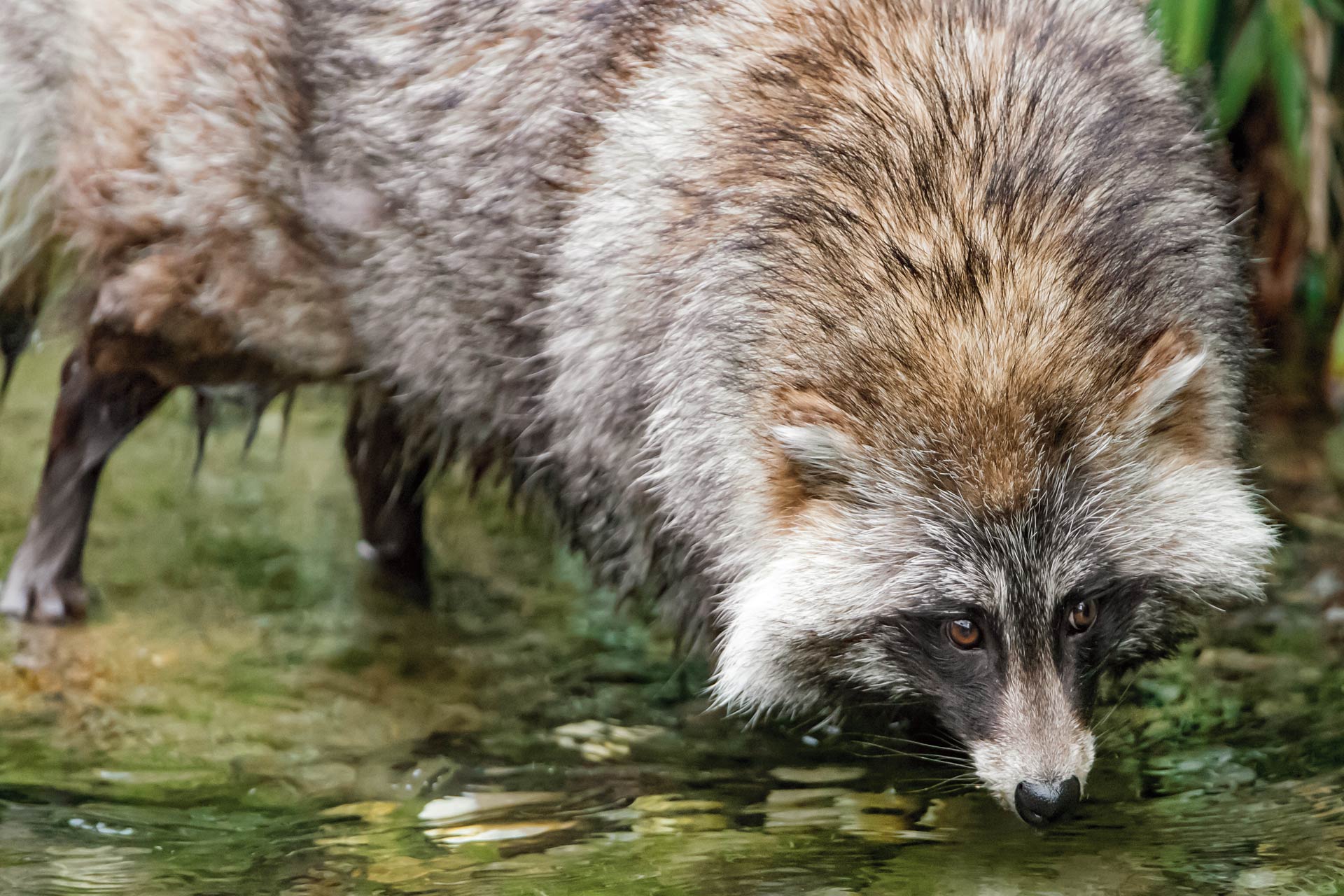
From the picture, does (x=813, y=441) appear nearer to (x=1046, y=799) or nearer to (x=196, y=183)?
(x=1046, y=799)

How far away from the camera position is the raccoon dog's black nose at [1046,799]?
3.08 metres

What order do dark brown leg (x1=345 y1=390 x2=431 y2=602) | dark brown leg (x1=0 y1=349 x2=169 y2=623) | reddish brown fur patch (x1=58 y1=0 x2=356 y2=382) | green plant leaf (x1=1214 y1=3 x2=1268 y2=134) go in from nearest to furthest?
1. reddish brown fur patch (x1=58 y1=0 x2=356 y2=382)
2. dark brown leg (x1=0 y1=349 x2=169 y2=623)
3. dark brown leg (x1=345 y1=390 x2=431 y2=602)
4. green plant leaf (x1=1214 y1=3 x2=1268 y2=134)

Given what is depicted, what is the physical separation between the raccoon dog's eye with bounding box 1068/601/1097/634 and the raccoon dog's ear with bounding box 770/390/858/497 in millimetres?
555

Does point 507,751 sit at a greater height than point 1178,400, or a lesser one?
lesser

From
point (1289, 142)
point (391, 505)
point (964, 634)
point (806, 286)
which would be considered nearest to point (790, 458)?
point (806, 286)

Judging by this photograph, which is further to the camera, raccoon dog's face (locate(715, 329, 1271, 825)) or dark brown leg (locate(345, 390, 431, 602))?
dark brown leg (locate(345, 390, 431, 602))

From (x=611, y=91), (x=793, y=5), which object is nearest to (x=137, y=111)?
(x=611, y=91)

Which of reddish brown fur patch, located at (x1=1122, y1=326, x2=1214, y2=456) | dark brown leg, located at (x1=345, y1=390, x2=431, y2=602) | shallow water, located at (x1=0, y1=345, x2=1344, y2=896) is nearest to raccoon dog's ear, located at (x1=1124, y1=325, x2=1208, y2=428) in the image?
reddish brown fur patch, located at (x1=1122, y1=326, x2=1214, y2=456)

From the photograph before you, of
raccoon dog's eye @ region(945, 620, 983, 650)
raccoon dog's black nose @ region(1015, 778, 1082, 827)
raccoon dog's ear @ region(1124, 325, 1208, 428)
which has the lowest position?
raccoon dog's black nose @ region(1015, 778, 1082, 827)

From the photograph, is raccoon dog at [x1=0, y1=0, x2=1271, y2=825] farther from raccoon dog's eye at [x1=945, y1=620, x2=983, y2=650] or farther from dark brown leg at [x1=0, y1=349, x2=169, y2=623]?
dark brown leg at [x1=0, y1=349, x2=169, y2=623]

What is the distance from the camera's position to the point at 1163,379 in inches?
124

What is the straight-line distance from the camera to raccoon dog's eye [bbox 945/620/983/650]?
324cm

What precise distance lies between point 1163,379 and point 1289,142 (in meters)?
2.63

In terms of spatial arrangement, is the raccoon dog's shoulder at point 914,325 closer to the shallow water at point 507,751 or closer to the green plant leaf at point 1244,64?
the shallow water at point 507,751
